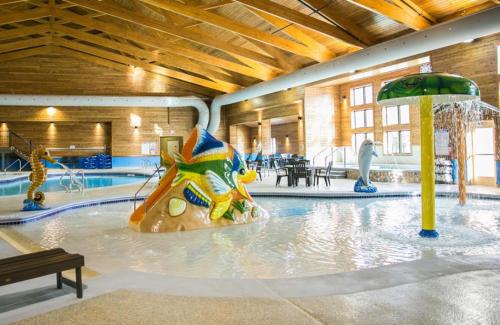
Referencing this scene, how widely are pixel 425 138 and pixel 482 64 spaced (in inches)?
233

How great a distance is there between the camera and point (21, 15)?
1235 cm

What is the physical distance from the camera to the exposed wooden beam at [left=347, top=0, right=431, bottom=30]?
7914 mm

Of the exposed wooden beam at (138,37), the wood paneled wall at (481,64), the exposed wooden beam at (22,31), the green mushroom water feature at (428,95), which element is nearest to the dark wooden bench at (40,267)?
the green mushroom water feature at (428,95)

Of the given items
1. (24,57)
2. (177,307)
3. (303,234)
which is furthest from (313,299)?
(24,57)

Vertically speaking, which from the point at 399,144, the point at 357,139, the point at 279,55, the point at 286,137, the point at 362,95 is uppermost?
the point at 279,55

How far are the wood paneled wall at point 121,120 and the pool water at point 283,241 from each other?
12.4 metres

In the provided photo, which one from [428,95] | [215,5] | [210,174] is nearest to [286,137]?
[215,5]

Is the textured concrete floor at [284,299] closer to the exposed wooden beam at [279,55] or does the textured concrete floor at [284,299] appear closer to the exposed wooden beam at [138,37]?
the exposed wooden beam at [279,55]

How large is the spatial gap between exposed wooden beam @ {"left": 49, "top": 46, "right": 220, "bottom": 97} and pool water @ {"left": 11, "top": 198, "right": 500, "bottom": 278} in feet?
42.0

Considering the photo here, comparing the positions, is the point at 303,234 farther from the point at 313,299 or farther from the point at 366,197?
the point at 366,197

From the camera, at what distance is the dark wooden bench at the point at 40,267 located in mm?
2250

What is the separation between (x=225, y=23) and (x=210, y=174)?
605 cm

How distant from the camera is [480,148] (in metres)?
9.43

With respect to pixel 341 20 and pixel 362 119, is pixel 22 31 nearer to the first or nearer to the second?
pixel 341 20
